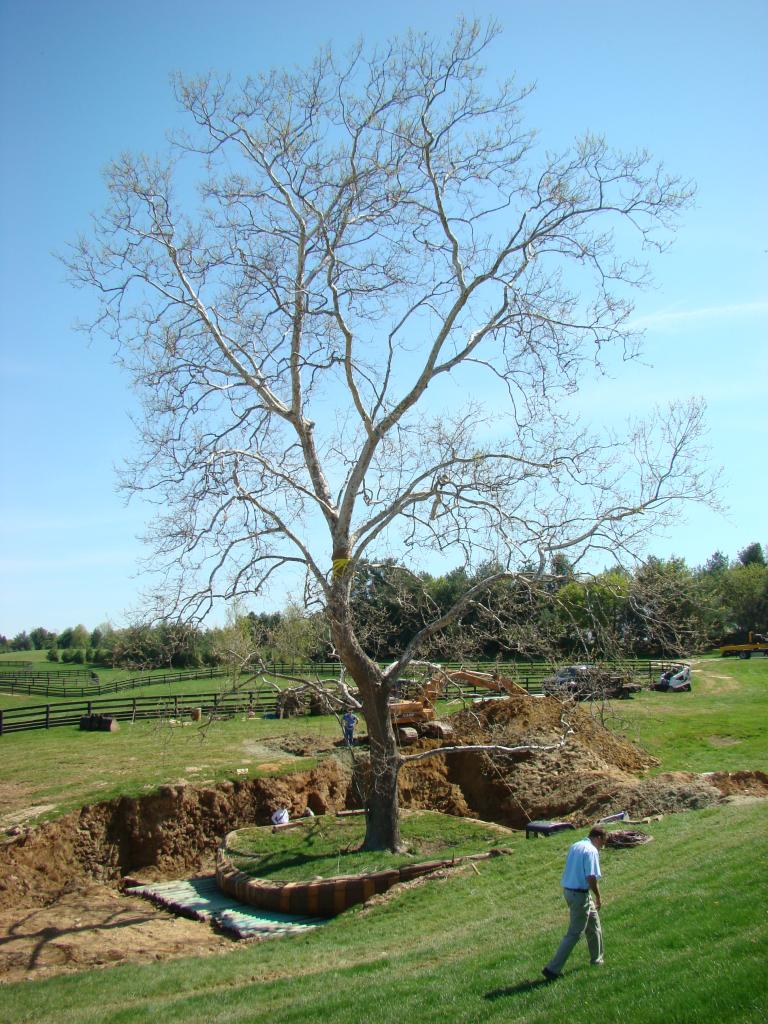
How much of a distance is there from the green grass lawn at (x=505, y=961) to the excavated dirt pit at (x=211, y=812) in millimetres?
1563

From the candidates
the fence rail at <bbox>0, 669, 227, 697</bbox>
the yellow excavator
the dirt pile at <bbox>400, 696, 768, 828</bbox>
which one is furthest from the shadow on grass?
the yellow excavator

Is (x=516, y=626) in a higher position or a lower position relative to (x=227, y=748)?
higher

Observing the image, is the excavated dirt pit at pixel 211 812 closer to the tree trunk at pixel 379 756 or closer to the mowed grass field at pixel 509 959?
the mowed grass field at pixel 509 959

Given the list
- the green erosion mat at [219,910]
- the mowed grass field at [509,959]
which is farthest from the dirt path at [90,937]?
the mowed grass field at [509,959]

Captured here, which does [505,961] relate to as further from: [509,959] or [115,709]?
[115,709]

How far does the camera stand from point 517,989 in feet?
23.1

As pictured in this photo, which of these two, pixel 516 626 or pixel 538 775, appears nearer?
pixel 516 626

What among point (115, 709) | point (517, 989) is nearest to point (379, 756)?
point (517, 989)

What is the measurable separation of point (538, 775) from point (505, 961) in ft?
43.7

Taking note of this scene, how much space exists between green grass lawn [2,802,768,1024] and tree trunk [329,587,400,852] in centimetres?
175

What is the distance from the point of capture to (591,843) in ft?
24.8

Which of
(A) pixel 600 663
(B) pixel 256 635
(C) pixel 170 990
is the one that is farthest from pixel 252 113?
(C) pixel 170 990

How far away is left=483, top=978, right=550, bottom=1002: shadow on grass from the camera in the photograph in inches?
275

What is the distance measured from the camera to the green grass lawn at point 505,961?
6145mm
